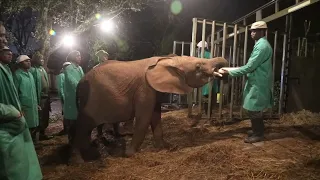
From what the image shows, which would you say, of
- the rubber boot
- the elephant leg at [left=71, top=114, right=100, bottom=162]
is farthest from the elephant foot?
the rubber boot

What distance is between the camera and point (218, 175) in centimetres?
385

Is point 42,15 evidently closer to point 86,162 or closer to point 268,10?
point 86,162

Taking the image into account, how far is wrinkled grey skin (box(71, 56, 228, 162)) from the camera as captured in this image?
16.5 ft

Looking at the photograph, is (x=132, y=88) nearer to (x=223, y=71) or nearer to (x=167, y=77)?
(x=167, y=77)

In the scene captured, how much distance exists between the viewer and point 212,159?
4348 mm

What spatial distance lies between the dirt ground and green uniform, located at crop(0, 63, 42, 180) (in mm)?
1521

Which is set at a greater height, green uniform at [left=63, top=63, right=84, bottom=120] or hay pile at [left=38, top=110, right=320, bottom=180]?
green uniform at [left=63, top=63, right=84, bottom=120]

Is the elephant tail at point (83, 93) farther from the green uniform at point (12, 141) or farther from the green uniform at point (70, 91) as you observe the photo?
the green uniform at point (12, 141)

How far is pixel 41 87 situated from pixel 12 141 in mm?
4466

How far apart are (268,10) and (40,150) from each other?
1103 centimetres

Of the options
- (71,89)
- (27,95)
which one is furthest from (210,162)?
(27,95)

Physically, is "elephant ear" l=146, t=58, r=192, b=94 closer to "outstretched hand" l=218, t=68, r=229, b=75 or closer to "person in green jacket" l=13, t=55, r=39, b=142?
"outstretched hand" l=218, t=68, r=229, b=75

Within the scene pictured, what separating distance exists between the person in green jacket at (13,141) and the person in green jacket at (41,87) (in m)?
3.75

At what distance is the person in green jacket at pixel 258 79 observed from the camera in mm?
4953
